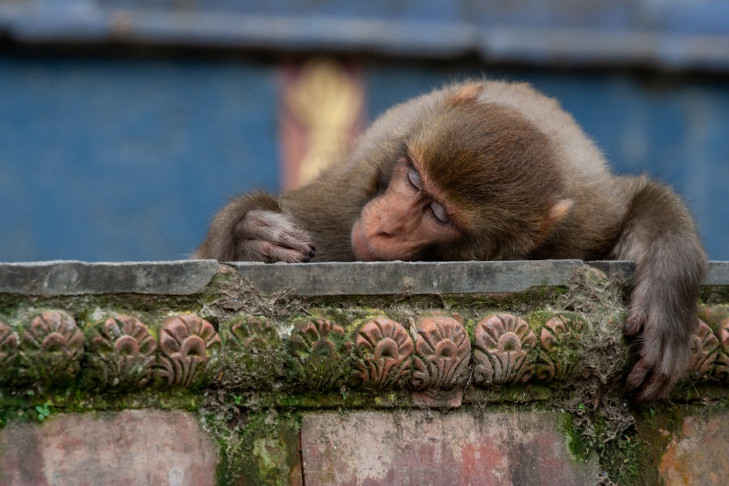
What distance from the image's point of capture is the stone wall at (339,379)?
2.15 m

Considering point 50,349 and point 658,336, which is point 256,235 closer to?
point 658,336

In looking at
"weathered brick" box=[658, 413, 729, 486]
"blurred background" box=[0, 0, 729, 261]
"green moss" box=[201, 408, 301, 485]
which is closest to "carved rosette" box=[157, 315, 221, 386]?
"green moss" box=[201, 408, 301, 485]

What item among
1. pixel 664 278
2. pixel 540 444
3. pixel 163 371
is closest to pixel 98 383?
pixel 163 371

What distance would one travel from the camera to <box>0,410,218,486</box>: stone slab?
2.08 metres

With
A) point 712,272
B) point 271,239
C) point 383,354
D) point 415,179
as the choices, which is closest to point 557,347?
point 383,354

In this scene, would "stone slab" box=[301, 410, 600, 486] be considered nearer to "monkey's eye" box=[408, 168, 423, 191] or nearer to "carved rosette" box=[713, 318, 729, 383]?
"carved rosette" box=[713, 318, 729, 383]

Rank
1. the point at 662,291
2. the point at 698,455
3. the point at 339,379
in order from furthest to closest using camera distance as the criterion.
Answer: the point at 662,291 < the point at 698,455 < the point at 339,379

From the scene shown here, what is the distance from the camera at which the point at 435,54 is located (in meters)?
7.02

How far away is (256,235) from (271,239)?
0.08m

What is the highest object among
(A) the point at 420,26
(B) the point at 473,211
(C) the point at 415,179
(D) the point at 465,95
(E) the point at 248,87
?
(A) the point at 420,26

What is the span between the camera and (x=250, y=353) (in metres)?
2.35

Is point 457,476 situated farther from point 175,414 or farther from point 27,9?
point 27,9

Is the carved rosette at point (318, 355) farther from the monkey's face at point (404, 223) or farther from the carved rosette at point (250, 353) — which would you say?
the monkey's face at point (404, 223)

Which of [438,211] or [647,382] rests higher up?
[438,211]
